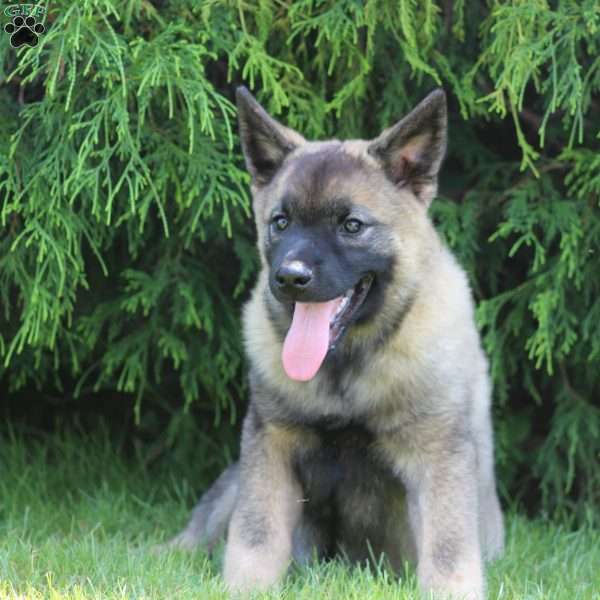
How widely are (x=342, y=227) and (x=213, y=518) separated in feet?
4.71

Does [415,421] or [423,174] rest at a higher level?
[423,174]

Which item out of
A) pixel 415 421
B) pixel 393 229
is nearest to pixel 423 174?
pixel 393 229

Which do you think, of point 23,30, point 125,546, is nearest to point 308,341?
point 125,546

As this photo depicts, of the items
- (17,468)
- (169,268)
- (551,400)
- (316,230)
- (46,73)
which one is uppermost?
(46,73)

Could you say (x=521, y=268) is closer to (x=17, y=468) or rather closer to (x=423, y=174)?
(x=423, y=174)

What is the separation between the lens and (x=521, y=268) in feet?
18.4

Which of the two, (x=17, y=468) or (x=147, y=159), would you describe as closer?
(x=147, y=159)

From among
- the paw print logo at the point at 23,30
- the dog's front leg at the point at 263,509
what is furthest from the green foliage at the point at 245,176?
the dog's front leg at the point at 263,509

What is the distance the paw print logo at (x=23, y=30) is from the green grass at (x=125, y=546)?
1.93 meters

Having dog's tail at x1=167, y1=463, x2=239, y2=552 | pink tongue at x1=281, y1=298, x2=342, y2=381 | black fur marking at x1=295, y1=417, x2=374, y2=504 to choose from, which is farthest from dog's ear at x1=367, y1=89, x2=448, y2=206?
dog's tail at x1=167, y1=463, x2=239, y2=552

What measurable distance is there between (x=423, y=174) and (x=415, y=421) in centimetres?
86

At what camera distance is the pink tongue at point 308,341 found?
3838 millimetres

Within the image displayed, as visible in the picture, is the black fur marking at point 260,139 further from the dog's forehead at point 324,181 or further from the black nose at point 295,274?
the black nose at point 295,274

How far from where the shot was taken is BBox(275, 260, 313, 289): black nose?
369 centimetres
